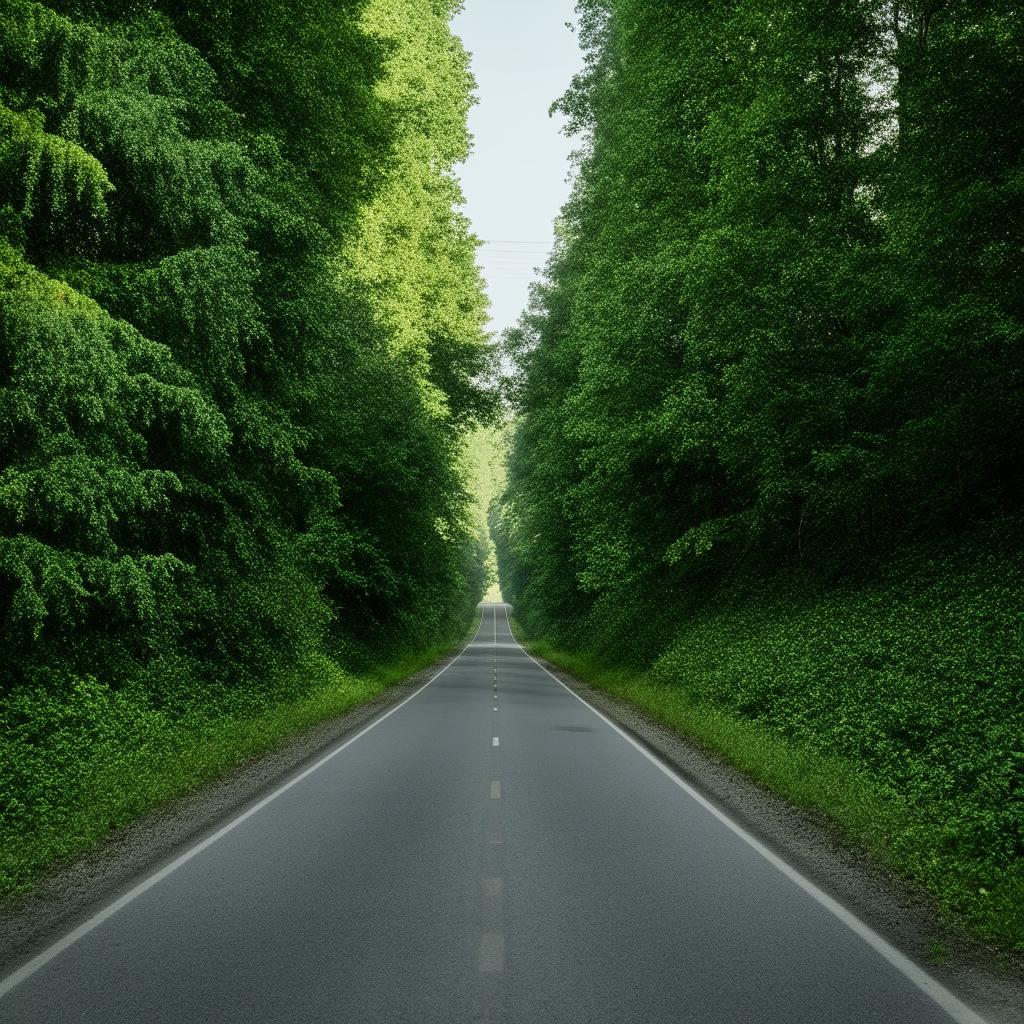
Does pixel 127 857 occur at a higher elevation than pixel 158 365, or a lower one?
lower

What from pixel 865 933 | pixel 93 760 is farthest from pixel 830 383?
pixel 93 760

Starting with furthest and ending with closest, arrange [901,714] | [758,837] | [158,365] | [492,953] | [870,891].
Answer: [158,365] → [901,714] → [758,837] → [870,891] → [492,953]

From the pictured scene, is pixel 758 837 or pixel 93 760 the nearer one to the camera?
pixel 758 837

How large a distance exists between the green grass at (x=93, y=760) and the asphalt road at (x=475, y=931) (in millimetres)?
1194

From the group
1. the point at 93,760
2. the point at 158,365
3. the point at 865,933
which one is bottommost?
the point at 865,933

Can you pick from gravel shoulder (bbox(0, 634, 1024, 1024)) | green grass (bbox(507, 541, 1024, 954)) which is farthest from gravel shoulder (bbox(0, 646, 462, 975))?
green grass (bbox(507, 541, 1024, 954))

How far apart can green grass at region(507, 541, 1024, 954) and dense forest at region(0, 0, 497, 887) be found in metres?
7.24

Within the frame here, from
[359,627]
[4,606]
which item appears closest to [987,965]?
[4,606]

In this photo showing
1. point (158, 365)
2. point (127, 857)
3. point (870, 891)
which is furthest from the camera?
point (158, 365)

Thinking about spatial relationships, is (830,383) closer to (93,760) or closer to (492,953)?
(492,953)

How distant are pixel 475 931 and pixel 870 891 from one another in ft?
10.3

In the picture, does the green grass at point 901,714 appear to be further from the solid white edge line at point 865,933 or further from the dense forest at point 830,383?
the solid white edge line at point 865,933

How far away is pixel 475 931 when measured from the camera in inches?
226

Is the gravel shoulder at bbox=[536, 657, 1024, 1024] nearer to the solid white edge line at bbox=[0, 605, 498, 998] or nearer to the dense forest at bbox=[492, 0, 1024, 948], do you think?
the dense forest at bbox=[492, 0, 1024, 948]
